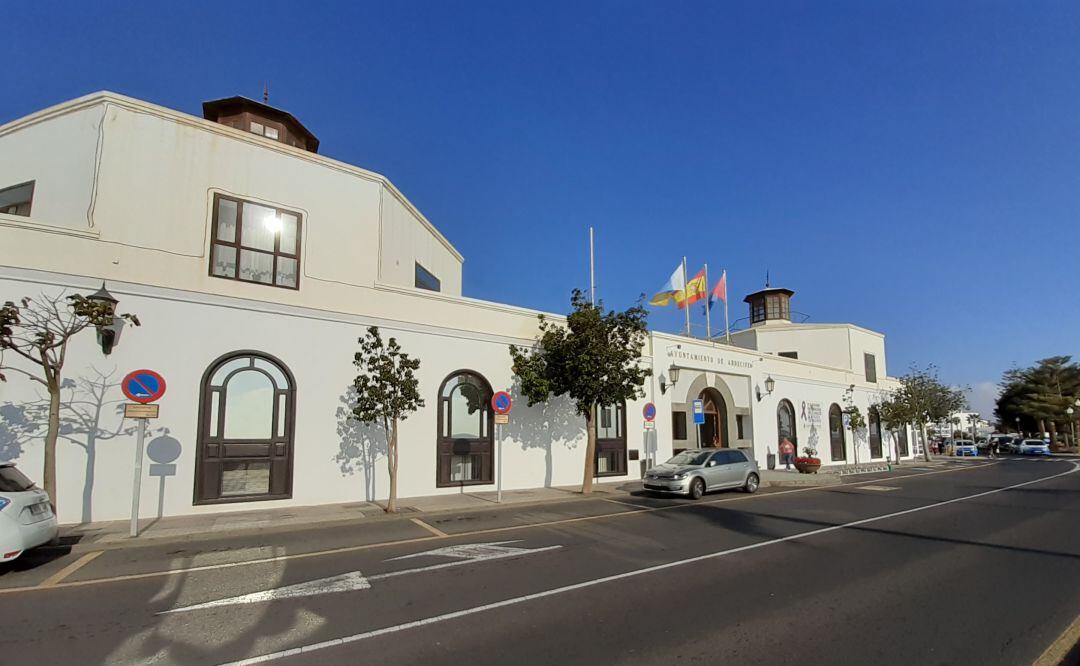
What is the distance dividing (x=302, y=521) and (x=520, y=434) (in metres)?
7.83

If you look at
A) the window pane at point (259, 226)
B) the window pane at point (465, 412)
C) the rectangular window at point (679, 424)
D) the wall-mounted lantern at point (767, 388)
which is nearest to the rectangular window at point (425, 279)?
the window pane at point (465, 412)

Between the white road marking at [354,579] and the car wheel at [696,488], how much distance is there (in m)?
7.88

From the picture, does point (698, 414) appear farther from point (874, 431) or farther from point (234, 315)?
point (874, 431)

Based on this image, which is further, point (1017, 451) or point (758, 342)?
point (1017, 451)

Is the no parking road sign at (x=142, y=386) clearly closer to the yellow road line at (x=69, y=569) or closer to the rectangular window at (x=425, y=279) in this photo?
the yellow road line at (x=69, y=569)

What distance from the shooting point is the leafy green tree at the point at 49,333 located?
1018 centimetres

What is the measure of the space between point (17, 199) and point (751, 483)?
74.3 feet

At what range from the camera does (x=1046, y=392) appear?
193 feet

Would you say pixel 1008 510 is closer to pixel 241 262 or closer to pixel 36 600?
pixel 36 600

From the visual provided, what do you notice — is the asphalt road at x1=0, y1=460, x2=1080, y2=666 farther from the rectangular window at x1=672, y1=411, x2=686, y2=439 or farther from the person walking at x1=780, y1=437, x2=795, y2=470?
the person walking at x1=780, y1=437, x2=795, y2=470

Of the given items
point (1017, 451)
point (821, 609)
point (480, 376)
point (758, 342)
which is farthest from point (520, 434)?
point (1017, 451)

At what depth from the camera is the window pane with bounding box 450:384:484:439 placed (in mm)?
16781

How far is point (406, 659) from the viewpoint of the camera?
A: 4.68 metres

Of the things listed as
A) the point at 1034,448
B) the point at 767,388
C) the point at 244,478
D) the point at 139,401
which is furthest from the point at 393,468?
the point at 1034,448
